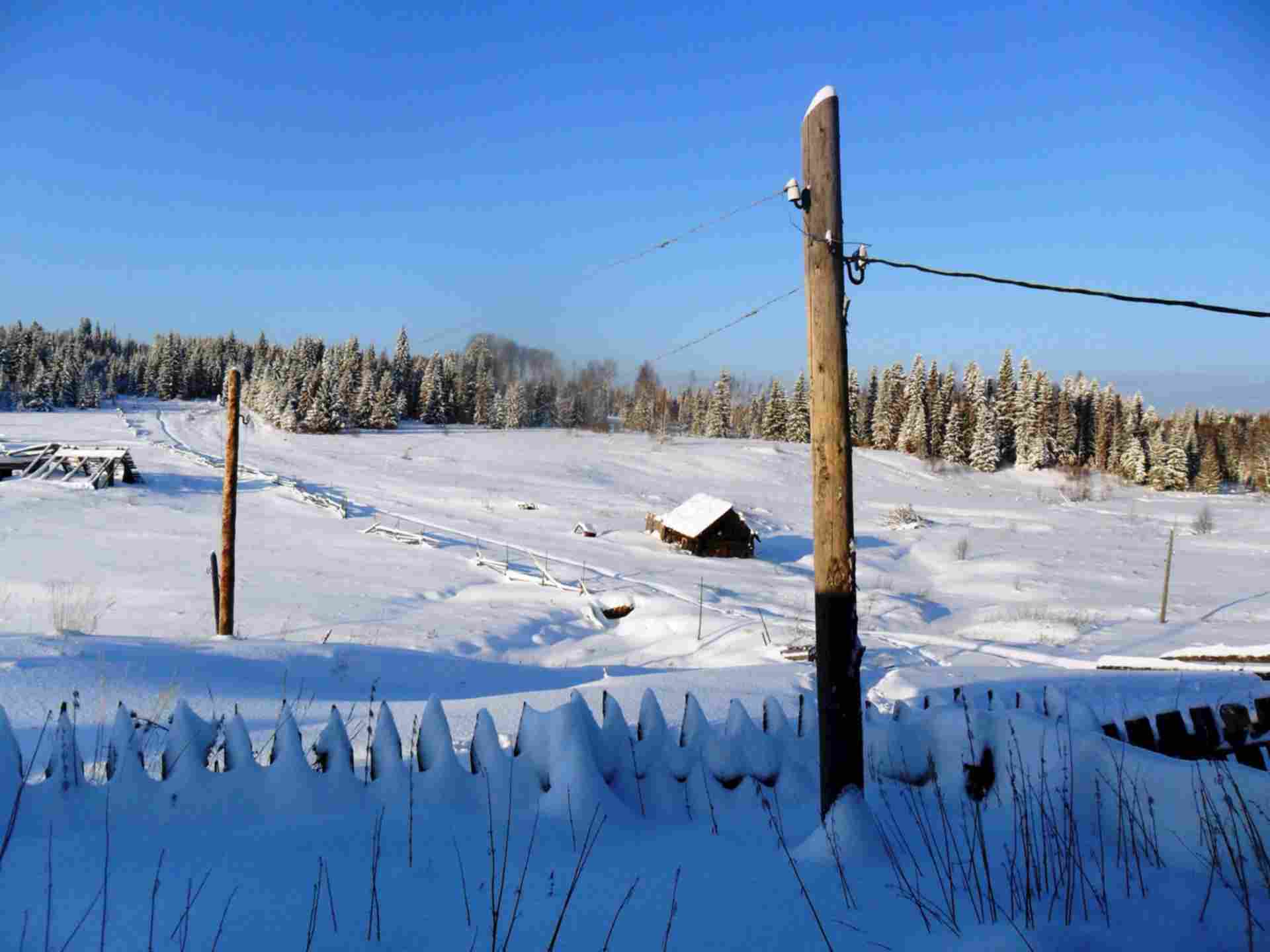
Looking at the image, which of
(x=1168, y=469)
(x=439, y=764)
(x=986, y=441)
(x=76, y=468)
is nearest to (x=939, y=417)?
(x=986, y=441)

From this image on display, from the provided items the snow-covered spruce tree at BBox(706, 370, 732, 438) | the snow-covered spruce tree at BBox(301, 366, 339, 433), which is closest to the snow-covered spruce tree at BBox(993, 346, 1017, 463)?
the snow-covered spruce tree at BBox(706, 370, 732, 438)

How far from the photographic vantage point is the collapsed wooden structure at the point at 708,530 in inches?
1499

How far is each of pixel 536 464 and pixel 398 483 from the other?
15.2m

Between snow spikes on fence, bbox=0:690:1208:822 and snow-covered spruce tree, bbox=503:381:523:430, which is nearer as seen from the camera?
snow spikes on fence, bbox=0:690:1208:822

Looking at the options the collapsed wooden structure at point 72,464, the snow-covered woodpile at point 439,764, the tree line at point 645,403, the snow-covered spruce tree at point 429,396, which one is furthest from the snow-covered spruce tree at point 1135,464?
the snow-covered woodpile at point 439,764

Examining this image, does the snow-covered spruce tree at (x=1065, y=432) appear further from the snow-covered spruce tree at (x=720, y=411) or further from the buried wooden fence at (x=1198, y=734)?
the buried wooden fence at (x=1198, y=734)

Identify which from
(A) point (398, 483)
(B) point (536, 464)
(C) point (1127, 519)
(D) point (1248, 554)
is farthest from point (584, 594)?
(C) point (1127, 519)

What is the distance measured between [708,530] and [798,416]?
54313 mm

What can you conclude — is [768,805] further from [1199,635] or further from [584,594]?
[1199,635]

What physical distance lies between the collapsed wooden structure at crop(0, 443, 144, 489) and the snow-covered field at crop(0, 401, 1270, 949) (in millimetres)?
1617

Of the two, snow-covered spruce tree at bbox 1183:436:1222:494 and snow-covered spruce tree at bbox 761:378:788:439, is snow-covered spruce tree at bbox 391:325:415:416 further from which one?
snow-covered spruce tree at bbox 1183:436:1222:494

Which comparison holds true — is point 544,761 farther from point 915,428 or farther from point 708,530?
point 915,428

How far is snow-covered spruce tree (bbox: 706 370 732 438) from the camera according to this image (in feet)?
328

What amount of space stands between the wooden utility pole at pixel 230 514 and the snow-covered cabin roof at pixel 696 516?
79.9ft
